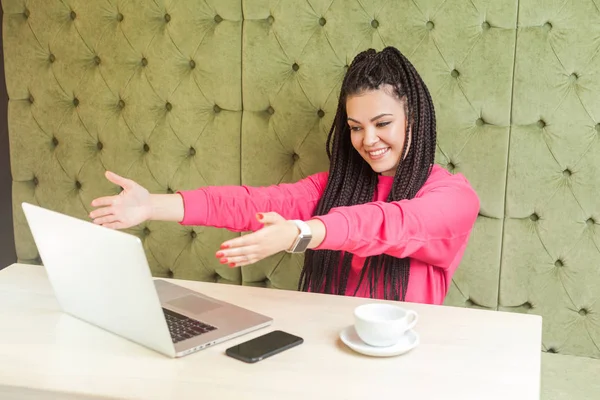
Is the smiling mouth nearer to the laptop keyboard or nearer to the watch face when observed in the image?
the watch face

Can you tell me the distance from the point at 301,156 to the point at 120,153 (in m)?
0.52

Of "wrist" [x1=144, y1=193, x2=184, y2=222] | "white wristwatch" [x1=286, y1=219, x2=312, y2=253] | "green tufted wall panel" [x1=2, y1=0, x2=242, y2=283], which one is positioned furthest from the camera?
"green tufted wall panel" [x1=2, y1=0, x2=242, y2=283]

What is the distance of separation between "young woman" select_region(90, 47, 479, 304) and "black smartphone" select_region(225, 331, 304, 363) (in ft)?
0.80

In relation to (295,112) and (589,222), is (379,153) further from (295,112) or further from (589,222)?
(589,222)

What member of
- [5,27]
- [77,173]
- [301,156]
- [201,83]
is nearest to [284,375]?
[301,156]

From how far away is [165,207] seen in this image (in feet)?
4.79

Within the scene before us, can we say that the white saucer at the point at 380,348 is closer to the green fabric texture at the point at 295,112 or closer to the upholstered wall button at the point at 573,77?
the green fabric texture at the point at 295,112

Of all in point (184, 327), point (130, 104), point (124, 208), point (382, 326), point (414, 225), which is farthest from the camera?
point (130, 104)

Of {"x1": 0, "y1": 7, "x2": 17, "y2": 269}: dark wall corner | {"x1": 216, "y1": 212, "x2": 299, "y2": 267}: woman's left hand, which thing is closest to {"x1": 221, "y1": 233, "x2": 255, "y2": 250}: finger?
{"x1": 216, "y1": 212, "x2": 299, "y2": 267}: woman's left hand

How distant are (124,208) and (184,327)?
398 mm

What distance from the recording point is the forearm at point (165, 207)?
56.9 inches

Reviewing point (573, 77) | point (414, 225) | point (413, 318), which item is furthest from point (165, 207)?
point (573, 77)

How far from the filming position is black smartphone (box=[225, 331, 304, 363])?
0.96m

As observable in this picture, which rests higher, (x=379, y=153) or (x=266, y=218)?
(x=379, y=153)
